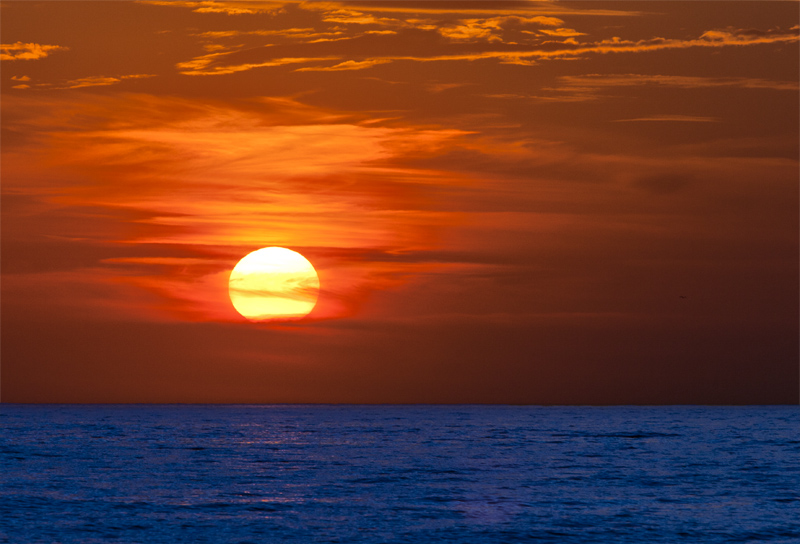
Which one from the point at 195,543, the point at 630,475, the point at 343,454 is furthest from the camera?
the point at 343,454

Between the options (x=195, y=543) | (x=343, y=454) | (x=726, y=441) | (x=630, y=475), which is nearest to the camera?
(x=195, y=543)

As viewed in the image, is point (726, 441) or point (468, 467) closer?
point (468, 467)

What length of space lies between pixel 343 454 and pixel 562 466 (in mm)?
19137

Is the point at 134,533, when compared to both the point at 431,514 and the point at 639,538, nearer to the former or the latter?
the point at 431,514

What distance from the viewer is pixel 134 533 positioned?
3325 centimetres

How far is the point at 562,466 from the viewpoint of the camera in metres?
61.6

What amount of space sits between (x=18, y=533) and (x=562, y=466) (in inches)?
1507

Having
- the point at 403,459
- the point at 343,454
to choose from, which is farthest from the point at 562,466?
the point at 343,454

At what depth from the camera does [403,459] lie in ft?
222

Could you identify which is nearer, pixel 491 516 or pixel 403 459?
pixel 491 516

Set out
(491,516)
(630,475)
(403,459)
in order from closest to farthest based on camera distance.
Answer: (491,516)
(630,475)
(403,459)

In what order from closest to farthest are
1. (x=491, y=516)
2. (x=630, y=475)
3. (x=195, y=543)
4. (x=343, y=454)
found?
(x=195, y=543)
(x=491, y=516)
(x=630, y=475)
(x=343, y=454)

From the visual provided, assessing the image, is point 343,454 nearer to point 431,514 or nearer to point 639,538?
point 431,514

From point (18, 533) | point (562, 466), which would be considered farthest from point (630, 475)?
point (18, 533)
